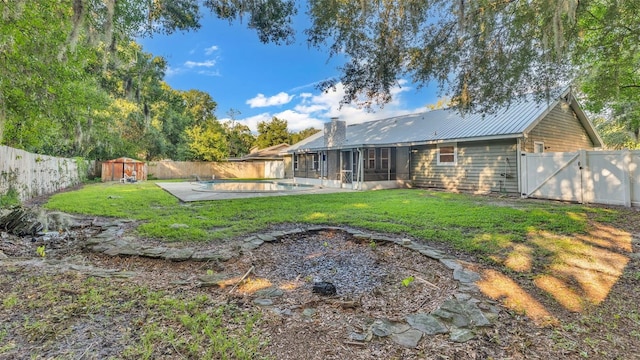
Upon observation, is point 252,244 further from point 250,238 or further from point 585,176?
point 585,176

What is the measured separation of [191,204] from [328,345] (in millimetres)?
8516

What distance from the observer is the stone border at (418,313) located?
2.53m

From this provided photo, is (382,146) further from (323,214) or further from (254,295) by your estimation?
(254,295)

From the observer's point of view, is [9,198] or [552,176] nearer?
[9,198]

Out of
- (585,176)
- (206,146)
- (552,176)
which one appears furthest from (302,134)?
(585,176)

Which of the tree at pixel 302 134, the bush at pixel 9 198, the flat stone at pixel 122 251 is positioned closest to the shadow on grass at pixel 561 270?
the flat stone at pixel 122 251

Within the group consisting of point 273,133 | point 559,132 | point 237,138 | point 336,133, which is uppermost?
point 273,133

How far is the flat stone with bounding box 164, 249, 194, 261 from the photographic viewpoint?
168 inches

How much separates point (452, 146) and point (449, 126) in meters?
1.20

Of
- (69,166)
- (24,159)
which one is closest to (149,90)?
(69,166)

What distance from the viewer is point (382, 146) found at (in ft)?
49.6

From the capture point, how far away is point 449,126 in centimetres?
1429

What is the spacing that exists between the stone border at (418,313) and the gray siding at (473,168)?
8.42m

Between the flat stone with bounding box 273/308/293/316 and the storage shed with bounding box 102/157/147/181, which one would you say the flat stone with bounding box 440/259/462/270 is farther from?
the storage shed with bounding box 102/157/147/181
